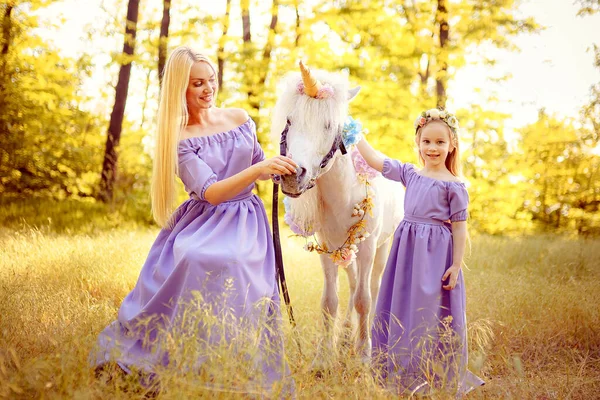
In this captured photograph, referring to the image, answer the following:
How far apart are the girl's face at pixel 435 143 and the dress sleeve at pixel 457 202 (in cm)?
A: 22

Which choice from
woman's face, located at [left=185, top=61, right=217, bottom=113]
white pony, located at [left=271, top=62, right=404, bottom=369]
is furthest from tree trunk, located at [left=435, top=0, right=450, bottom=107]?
woman's face, located at [left=185, top=61, right=217, bottom=113]

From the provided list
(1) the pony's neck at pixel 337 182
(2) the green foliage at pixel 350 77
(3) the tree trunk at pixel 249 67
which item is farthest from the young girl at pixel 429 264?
(3) the tree trunk at pixel 249 67

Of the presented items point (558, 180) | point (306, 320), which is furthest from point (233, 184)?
point (558, 180)

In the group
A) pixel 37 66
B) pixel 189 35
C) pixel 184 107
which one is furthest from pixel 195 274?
pixel 37 66

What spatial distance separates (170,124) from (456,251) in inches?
77.9

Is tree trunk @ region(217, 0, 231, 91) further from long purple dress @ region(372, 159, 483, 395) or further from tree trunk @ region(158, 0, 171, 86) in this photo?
long purple dress @ region(372, 159, 483, 395)

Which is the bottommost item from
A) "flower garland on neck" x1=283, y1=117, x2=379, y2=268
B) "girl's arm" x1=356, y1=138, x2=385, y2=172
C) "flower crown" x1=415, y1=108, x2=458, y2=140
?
"flower garland on neck" x1=283, y1=117, x2=379, y2=268

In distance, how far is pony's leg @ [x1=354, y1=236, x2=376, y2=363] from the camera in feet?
11.4

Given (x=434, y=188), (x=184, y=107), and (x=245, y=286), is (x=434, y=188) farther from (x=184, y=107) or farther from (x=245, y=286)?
(x=184, y=107)

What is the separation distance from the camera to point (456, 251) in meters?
3.04

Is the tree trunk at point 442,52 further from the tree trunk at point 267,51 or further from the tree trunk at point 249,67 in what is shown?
the tree trunk at point 249,67

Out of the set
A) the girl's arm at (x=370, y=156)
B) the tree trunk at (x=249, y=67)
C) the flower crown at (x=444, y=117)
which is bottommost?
the girl's arm at (x=370, y=156)

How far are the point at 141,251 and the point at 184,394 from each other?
422 cm

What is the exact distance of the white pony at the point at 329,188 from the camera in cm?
269
